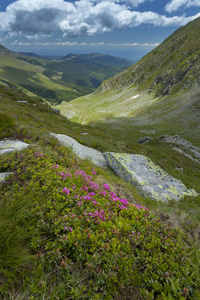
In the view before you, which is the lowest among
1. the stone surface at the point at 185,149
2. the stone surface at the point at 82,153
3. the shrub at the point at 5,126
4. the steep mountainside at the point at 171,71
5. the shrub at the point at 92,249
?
the stone surface at the point at 185,149

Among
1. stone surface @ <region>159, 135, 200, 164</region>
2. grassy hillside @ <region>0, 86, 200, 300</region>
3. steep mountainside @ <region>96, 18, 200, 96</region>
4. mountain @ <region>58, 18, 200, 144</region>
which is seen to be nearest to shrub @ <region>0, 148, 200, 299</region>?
grassy hillside @ <region>0, 86, 200, 300</region>

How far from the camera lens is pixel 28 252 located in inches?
119

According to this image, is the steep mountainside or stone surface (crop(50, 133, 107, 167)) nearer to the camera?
stone surface (crop(50, 133, 107, 167))

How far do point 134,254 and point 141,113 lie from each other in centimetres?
9824

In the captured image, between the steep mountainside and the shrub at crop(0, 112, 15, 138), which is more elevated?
the steep mountainside

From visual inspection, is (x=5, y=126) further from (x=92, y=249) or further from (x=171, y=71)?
(x=171, y=71)

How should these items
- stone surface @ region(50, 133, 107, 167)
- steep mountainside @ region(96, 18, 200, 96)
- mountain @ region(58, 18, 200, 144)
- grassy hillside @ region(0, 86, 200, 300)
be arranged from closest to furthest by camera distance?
grassy hillside @ region(0, 86, 200, 300) → stone surface @ region(50, 133, 107, 167) → mountain @ region(58, 18, 200, 144) → steep mountainside @ region(96, 18, 200, 96)

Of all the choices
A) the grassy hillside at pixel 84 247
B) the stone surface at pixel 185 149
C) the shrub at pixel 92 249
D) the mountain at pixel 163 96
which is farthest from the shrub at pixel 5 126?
the mountain at pixel 163 96

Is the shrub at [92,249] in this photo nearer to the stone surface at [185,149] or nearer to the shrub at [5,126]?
the shrub at [5,126]

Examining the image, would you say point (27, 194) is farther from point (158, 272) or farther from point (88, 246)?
point (158, 272)

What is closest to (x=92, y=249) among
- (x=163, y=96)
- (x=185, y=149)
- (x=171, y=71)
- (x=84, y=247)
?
(x=84, y=247)

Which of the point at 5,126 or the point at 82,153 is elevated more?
the point at 5,126

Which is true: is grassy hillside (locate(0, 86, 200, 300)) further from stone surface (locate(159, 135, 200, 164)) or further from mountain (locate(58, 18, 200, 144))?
mountain (locate(58, 18, 200, 144))

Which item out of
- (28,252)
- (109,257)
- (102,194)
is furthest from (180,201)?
(28,252)
